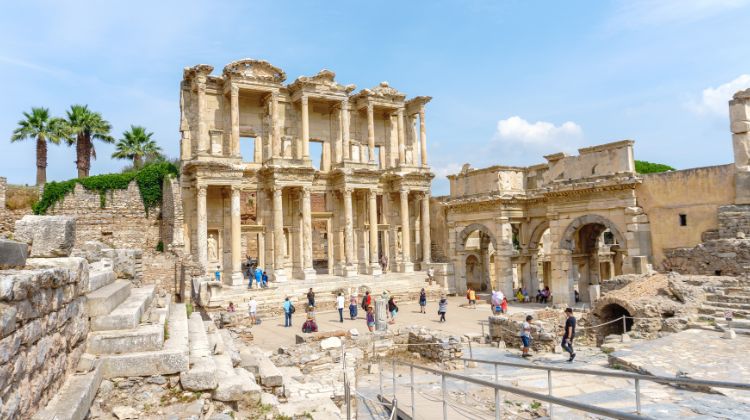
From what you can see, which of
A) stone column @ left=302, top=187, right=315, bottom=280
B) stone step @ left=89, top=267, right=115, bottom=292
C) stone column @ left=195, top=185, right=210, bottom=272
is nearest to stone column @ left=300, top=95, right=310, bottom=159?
stone column @ left=302, top=187, right=315, bottom=280

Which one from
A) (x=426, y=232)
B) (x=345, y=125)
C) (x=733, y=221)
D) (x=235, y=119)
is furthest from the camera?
(x=426, y=232)

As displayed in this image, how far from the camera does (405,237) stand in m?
30.0

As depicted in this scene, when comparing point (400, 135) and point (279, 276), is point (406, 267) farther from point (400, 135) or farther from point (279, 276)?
point (400, 135)

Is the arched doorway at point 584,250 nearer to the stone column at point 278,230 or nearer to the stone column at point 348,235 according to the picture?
the stone column at point 348,235

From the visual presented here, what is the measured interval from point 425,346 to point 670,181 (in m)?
12.7

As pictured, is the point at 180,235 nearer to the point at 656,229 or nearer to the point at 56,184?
the point at 56,184

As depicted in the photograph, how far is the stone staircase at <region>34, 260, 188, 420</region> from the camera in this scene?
15.6 feet

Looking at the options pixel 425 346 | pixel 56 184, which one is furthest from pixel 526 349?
pixel 56 184

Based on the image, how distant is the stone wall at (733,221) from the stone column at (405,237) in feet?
50.2

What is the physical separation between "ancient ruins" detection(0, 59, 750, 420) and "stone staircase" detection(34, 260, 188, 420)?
0.03 m

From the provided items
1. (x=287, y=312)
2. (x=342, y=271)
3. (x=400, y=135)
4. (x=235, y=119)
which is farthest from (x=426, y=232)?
(x=287, y=312)

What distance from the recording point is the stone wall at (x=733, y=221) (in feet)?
60.2

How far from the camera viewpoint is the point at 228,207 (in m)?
26.4

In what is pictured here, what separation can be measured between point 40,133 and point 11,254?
101 ft
